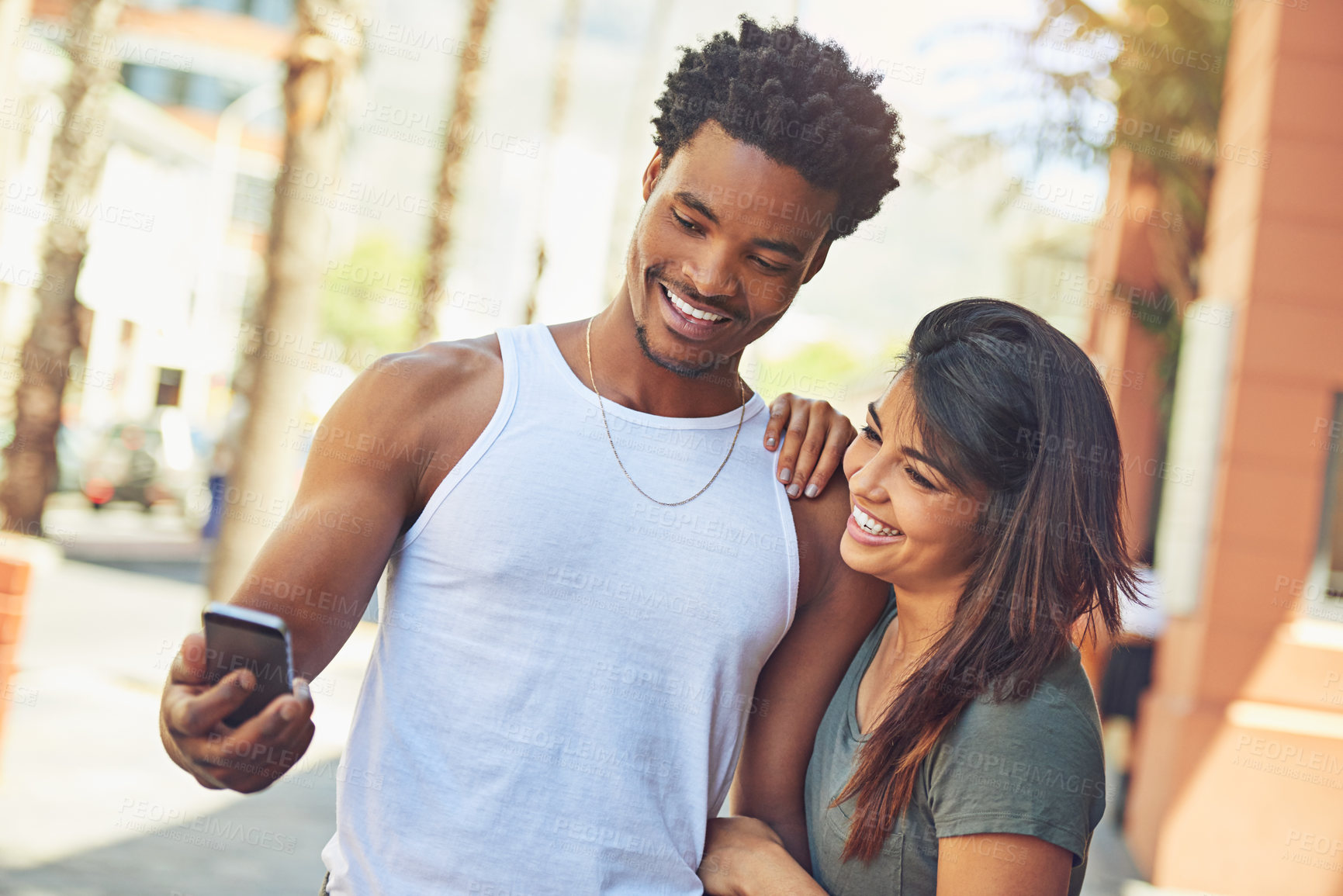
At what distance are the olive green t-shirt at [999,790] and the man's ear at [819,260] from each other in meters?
0.87

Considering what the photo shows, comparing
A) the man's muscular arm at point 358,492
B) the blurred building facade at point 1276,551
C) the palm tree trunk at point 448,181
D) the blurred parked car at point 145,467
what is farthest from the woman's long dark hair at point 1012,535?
the blurred parked car at point 145,467

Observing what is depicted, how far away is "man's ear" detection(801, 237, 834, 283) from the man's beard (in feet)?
0.90

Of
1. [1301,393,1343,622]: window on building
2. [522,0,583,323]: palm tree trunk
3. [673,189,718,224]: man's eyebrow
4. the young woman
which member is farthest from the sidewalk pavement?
[522,0,583,323]: palm tree trunk

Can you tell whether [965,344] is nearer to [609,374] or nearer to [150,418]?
[609,374]

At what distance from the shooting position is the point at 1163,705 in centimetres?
670

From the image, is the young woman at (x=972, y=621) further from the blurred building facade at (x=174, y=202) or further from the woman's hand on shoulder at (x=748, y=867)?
the blurred building facade at (x=174, y=202)

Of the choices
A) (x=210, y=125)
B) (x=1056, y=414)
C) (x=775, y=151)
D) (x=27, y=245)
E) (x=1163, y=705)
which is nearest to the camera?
→ (x=1056, y=414)

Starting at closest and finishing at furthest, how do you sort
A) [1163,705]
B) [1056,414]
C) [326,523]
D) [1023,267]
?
[326,523] → [1056,414] → [1163,705] → [1023,267]

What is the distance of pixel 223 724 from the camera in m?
1.59

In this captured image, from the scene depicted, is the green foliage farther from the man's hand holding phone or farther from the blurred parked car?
the man's hand holding phone

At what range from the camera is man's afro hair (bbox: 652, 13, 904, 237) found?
227 cm

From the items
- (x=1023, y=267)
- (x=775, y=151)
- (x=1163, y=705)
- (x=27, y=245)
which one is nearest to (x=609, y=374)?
(x=775, y=151)

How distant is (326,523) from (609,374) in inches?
24.4

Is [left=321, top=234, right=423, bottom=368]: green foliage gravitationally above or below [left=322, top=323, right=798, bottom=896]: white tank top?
above
